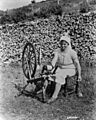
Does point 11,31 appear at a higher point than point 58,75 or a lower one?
higher

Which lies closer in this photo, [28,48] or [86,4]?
[28,48]

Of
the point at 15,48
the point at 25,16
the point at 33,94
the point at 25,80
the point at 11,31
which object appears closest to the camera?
the point at 33,94

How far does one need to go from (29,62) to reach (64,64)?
0.74m

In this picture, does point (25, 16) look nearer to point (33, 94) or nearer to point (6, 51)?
point (6, 51)

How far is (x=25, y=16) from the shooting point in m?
5.93

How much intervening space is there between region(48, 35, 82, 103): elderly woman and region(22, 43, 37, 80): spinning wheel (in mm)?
481

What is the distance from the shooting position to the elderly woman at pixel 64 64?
3.82 meters

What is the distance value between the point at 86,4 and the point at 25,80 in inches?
97.1

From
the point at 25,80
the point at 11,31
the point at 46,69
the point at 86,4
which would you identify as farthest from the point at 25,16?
the point at 46,69

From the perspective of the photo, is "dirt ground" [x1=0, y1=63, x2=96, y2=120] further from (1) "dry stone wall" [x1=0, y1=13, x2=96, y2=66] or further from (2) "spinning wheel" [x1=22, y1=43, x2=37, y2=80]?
(1) "dry stone wall" [x1=0, y1=13, x2=96, y2=66]

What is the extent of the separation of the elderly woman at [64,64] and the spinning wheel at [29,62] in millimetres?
481

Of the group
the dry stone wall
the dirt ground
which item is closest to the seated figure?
the dirt ground

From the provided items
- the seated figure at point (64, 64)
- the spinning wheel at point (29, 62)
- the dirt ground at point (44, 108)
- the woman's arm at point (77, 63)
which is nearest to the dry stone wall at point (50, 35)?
the spinning wheel at point (29, 62)

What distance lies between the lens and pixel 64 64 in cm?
387
